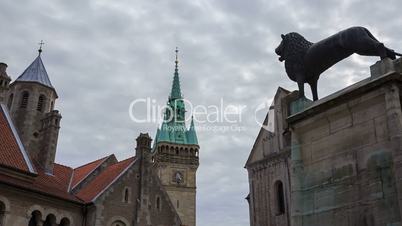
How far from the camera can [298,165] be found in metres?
8.70

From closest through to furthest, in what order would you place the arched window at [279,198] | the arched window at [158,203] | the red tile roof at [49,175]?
the red tile roof at [49,175] → the arched window at [279,198] → the arched window at [158,203]

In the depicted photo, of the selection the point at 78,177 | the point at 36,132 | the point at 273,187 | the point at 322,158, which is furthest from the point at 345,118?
the point at 36,132

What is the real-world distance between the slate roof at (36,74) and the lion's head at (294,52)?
38.0 m

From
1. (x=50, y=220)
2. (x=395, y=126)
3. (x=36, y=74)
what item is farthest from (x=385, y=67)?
(x=36, y=74)

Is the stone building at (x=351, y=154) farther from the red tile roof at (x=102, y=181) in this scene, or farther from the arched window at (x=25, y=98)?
the arched window at (x=25, y=98)

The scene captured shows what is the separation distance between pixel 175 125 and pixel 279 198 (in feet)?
181

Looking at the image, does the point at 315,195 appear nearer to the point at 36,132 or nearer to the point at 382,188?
the point at 382,188

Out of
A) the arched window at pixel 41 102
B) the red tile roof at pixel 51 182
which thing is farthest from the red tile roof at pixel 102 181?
the arched window at pixel 41 102

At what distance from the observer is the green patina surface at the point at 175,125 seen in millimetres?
81981

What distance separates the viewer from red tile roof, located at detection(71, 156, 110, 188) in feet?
124

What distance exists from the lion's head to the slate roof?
38.0 metres

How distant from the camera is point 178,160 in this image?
78688mm

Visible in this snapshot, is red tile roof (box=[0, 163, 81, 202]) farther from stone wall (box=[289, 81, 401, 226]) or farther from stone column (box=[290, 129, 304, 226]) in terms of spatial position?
stone wall (box=[289, 81, 401, 226])

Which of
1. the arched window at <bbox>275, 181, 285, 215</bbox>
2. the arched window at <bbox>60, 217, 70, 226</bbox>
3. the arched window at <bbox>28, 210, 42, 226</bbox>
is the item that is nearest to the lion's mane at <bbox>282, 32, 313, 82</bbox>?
the arched window at <bbox>275, 181, 285, 215</bbox>
